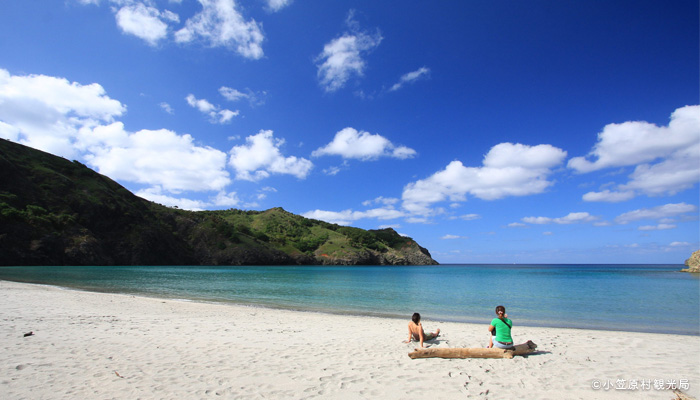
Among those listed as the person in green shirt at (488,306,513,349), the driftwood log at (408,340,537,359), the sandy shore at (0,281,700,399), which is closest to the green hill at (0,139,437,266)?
the sandy shore at (0,281,700,399)

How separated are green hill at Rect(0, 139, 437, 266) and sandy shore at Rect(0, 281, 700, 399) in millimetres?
90642

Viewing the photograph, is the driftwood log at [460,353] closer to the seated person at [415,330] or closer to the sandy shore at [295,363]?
the sandy shore at [295,363]

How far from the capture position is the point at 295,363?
8.35 meters

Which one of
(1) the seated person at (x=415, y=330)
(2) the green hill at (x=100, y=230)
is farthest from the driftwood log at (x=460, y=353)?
(2) the green hill at (x=100, y=230)

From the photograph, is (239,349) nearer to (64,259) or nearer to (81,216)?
(64,259)

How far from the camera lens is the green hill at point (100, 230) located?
79.1 meters

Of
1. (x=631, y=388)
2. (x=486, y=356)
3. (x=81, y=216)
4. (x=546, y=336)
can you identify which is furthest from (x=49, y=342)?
(x=81, y=216)

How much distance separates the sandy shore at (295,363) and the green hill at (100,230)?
90.6 m

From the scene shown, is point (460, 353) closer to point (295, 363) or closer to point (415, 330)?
point (415, 330)

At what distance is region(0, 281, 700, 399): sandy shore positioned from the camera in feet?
21.1

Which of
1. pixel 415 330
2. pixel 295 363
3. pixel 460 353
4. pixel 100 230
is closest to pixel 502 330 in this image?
pixel 460 353

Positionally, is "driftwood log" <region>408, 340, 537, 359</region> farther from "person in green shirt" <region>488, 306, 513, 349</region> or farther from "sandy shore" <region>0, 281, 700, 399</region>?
"person in green shirt" <region>488, 306, 513, 349</region>

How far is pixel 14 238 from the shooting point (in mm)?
74438

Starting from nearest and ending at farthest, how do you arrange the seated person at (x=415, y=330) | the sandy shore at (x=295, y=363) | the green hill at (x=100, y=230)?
the sandy shore at (x=295, y=363)
the seated person at (x=415, y=330)
the green hill at (x=100, y=230)
